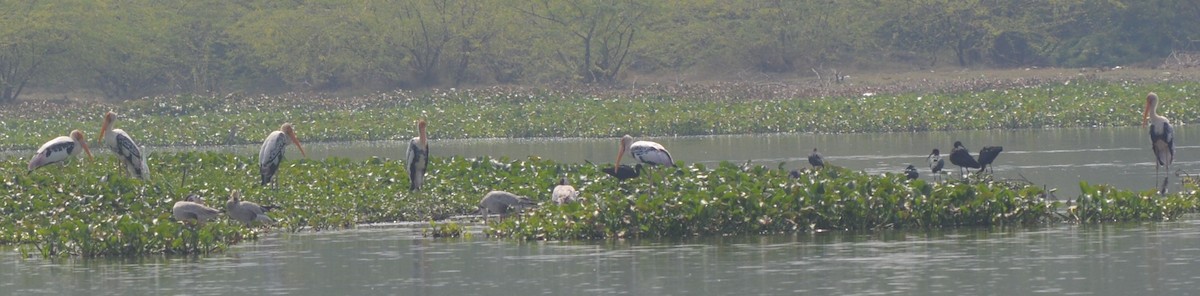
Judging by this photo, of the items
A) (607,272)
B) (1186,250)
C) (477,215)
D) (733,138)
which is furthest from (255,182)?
(733,138)

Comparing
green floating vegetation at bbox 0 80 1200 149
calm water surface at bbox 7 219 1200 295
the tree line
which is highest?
the tree line

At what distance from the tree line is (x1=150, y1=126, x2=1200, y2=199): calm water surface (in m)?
15.3

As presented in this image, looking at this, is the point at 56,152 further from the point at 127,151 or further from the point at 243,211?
the point at 243,211

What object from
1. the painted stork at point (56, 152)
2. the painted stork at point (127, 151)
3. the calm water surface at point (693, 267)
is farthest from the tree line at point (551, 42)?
the calm water surface at point (693, 267)

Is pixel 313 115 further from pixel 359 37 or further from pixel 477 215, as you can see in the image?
pixel 477 215

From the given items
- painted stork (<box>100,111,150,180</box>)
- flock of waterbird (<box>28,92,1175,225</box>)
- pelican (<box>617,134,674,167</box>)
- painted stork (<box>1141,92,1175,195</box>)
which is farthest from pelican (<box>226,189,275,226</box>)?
painted stork (<box>1141,92,1175,195</box>)

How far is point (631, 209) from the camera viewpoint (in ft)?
69.2

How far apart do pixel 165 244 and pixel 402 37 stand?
47.4 meters

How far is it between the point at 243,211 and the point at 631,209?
4.66 meters

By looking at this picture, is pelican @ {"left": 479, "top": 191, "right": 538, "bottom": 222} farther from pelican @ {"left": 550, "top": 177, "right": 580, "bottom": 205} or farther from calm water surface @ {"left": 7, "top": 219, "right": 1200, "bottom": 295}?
calm water surface @ {"left": 7, "top": 219, "right": 1200, "bottom": 295}

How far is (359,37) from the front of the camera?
6794cm

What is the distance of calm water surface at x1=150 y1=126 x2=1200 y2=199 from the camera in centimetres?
3134

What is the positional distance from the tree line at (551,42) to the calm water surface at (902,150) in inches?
601

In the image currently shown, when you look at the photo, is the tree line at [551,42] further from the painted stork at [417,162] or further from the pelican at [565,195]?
the pelican at [565,195]
